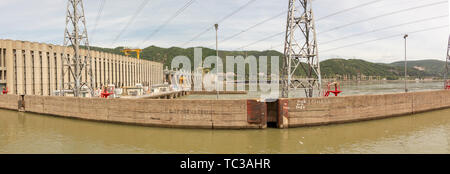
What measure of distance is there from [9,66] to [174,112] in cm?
3764

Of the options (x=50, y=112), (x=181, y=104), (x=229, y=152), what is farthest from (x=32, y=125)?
(x=229, y=152)

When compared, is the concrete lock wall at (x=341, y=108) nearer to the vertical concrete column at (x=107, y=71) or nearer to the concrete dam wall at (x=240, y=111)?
the concrete dam wall at (x=240, y=111)

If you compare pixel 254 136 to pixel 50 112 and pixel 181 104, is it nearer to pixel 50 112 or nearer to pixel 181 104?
pixel 181 104

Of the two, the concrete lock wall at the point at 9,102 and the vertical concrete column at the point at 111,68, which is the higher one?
the vertical concrete column at the point at 111,68

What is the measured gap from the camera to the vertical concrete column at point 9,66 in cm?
3972

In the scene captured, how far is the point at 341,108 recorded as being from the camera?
22375 millimetres

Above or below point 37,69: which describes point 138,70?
above

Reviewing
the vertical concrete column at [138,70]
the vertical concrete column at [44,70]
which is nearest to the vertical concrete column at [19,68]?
the vertical concrete column at [44,70]

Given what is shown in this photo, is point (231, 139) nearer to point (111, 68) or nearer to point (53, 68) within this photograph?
point (53, 68)

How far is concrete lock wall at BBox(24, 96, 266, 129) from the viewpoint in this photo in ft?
67.3

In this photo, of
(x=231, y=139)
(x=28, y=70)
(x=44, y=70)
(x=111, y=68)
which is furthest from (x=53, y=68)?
(x=231, y=139)

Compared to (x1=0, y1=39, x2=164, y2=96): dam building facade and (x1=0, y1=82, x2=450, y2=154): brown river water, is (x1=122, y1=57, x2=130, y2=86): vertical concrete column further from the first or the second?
(x1=0, y1=82, x2=450, y2=154): brown river water
